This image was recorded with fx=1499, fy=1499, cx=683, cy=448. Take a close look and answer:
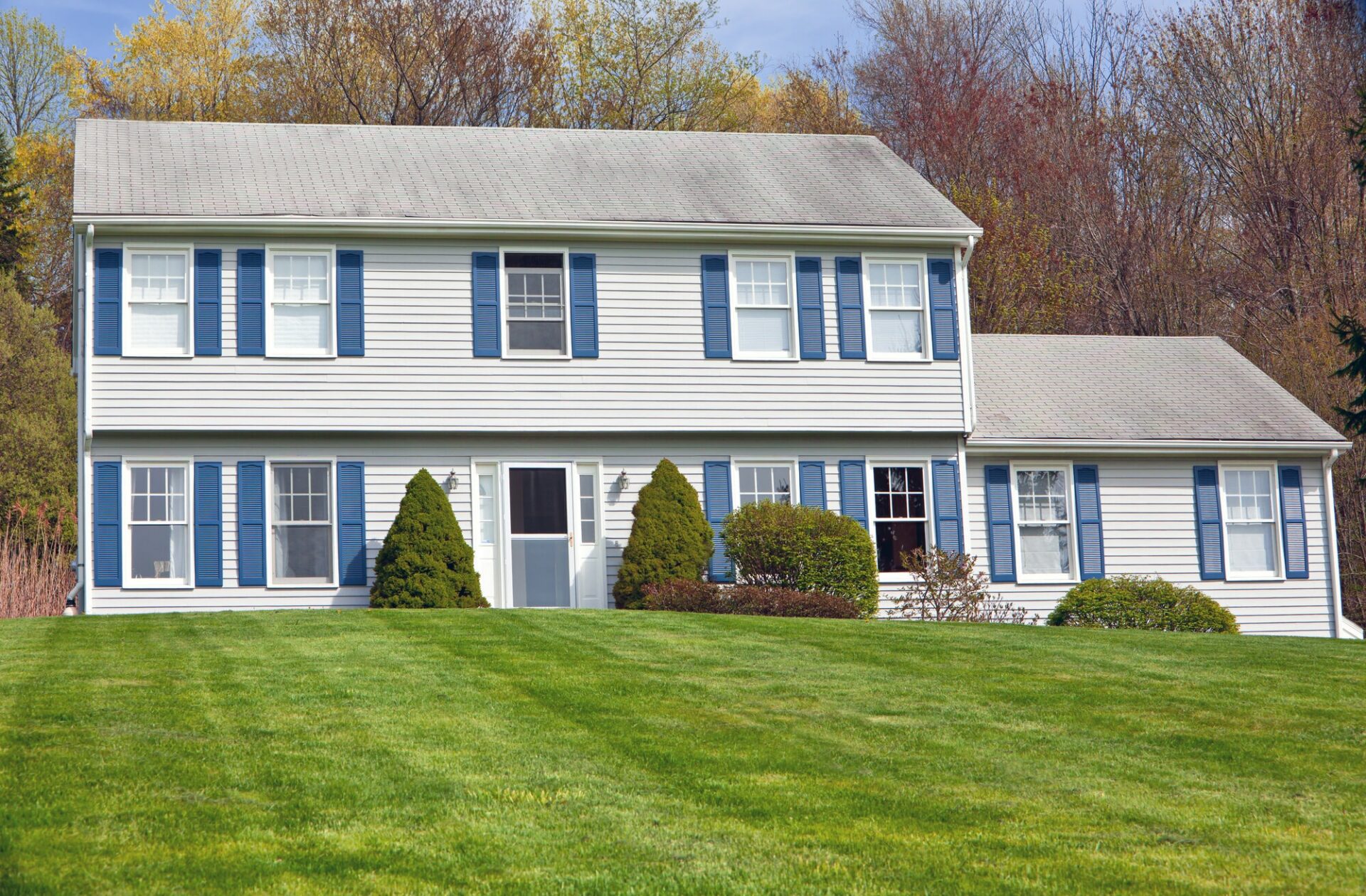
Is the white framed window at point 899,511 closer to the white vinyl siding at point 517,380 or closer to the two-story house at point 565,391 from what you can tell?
the two-story house at point 565,391

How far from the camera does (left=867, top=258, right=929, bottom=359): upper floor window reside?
20703mm

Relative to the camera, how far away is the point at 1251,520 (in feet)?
72.0

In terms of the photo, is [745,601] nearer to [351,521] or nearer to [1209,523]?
[351,521]

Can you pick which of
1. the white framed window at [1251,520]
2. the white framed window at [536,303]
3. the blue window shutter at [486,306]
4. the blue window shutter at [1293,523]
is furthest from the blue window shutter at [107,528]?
the blue window shutter at [1293,523]

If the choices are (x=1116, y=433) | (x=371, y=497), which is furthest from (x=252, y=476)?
(x=1116, y=433)

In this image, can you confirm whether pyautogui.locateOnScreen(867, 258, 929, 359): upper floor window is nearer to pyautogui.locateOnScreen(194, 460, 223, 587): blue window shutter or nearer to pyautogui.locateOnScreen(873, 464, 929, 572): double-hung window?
pyautogui.locateOnScreen(873, 464, 929, 572): double-hung window

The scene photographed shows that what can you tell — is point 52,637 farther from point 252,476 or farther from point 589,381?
point 589,381

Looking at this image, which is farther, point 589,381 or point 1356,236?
point 1356,236

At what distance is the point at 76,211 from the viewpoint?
1862cm

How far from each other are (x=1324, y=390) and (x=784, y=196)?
37.6 ft

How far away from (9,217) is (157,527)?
1742cm

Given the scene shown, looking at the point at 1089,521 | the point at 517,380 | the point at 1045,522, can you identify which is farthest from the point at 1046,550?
the point at 517,380

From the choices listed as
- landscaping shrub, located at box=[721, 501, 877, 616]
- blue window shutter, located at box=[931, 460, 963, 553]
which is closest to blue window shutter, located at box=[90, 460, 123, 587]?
landscaping shrub, located at box=[721, 501, 877, 616]

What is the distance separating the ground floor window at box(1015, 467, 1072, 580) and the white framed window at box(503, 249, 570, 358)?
272 inches
